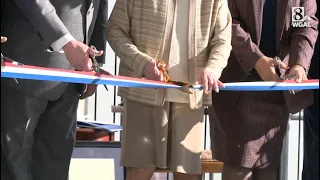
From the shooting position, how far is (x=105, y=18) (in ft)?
10.4

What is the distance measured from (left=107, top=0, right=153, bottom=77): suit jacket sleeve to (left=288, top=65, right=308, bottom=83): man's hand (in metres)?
0.72

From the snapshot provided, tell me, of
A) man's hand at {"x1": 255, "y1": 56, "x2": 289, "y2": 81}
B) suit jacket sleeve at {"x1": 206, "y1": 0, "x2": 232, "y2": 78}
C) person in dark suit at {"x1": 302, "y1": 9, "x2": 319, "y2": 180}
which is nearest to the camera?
suit jacket sleeve at {"x1": 206, "y1": 0, "x2": 232, "y2": 78}

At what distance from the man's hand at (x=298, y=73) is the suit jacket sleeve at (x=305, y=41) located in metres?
0.02

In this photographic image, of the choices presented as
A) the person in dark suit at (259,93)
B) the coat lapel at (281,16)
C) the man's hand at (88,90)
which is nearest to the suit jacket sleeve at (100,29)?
the man's hand at (88,90)

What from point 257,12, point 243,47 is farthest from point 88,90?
point 257,12

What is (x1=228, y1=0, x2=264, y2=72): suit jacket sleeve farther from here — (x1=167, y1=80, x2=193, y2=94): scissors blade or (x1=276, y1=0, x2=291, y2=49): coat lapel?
(x1=167, y1=80, x2=193, y2=94): scissors blade

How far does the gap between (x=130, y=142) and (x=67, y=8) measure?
2.25 feet

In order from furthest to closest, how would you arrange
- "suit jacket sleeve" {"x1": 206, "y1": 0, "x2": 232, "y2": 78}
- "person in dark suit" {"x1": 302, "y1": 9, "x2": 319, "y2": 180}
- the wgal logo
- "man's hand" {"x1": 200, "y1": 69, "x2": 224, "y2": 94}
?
"person in dark suit" {"x1": 302, "y1": 9, "x2": 319, "y2": 180} → the wgal logo → "suit jacket sleeve" {"x1": 206, "y1": 0, "x2": 232, "y2": 78} → "man's hand" {"x1": 200, "y1": 69, "x2": 224, "y2": 94}

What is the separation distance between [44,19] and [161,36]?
70cm

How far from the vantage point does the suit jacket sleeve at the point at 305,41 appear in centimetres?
338

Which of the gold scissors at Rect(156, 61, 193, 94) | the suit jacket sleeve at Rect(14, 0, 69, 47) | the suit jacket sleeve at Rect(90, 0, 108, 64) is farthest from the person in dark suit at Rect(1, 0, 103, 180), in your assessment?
the gold scissors at Rect(156, 61, 193, 94)

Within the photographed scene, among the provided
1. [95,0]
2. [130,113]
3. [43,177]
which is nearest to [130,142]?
[130,113]

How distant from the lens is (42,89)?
2764 mm

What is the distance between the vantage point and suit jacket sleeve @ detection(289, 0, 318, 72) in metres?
3.38
